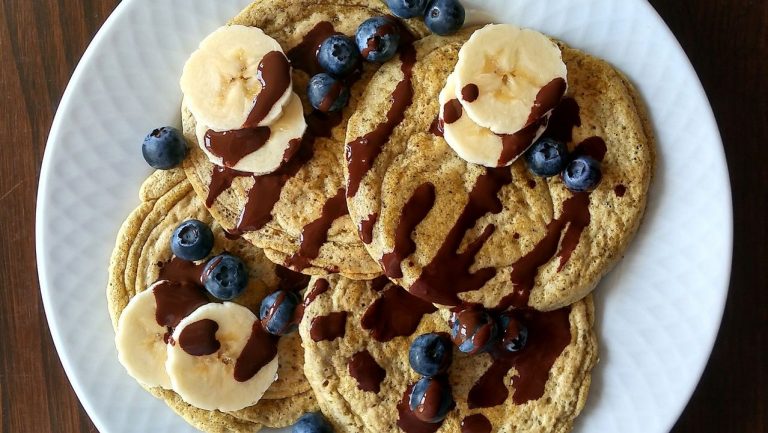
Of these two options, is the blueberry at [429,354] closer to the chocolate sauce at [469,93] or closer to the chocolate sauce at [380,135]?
the chocolate sauce at [380,135]

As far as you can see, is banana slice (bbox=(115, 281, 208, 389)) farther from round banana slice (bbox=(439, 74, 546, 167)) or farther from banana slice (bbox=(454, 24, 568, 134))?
banana slice (bbox=(454, 24, 568, 134))

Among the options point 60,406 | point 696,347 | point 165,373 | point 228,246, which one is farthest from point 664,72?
point 60,406

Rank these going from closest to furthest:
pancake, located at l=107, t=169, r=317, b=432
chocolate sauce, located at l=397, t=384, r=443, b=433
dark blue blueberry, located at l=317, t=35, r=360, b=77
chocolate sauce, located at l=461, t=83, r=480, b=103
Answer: chocolate sauce, located at l=461, t=83, r=480, b=103 < dark blue blueberry, located at l=317, t=35, r=360, b=77 < chocolate sauce, located at l=397, t=384, r=443, b=433 < pancake, located at l=107, t=169, r=317, b=432

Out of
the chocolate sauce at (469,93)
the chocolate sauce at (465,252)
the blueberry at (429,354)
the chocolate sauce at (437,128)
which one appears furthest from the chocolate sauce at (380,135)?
the blueberry at (429,354)

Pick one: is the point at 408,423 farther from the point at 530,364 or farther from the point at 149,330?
the point at 149,330

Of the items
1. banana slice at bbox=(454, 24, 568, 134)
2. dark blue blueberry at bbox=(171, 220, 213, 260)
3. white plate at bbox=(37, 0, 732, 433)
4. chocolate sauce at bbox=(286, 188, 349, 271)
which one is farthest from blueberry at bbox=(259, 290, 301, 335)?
banana slice at bbox=(454, 24, 568, 134)

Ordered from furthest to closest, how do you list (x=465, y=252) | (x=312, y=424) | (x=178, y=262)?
(x=178, y=262)
(x=312, y=424)
(x=465, y=252)

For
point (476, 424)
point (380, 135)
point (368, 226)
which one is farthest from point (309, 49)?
point (476, 424)
